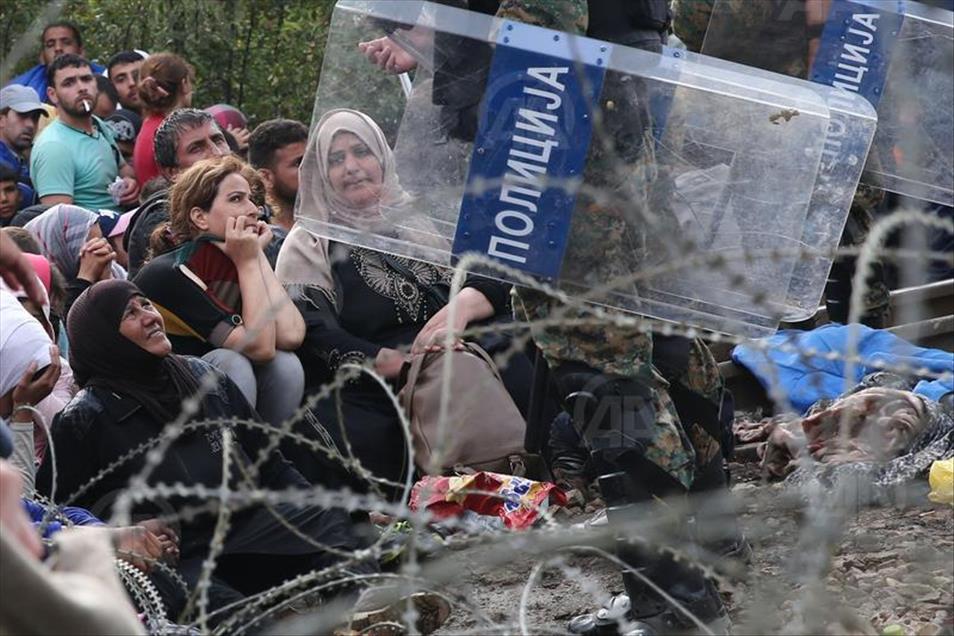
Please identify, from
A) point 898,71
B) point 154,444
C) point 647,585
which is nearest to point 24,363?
point 154,444

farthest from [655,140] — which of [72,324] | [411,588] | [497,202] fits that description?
[411,588]

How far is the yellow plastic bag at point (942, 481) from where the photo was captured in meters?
4.61

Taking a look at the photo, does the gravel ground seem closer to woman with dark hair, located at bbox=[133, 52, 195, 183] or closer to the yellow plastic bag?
the yellow plastic bag

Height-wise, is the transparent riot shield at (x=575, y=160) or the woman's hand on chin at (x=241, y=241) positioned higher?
the transparent riot shield at (x=575, y=160)

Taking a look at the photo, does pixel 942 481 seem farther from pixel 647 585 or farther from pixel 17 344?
pixel 17 344

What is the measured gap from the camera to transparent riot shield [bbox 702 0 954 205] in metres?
6.10

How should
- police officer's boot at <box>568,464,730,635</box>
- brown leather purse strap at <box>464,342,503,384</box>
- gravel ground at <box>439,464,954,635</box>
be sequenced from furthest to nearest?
brown leather purse strap at <box>464,342,503,384</box> → police officer's boot at <box>568,464,730,635</box> → gravel ground at <box>439,464,954,635</box>

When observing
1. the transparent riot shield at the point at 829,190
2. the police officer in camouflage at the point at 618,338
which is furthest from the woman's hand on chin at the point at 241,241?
the transparent riot shield at the point at 829,190

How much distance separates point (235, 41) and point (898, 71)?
5276mm

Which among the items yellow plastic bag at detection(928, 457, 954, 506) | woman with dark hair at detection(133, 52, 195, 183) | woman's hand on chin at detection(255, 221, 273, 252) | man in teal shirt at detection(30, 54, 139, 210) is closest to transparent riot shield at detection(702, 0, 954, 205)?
yellow plastic bag at detection(928, 457, 954, 506)

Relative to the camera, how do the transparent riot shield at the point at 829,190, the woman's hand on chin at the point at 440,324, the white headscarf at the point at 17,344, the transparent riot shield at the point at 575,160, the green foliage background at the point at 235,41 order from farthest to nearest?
the green foliage background at the point at 235,41 < the woman's hand on chin at the point at 440,324 < the white headscarf at the point at 17,344 < the transparent riot shield at the point at 829,190 < the transparent riot shield at the point at 575,160

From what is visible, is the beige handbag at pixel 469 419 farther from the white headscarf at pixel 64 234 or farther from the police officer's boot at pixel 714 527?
the white headscarf at pixel 64 234

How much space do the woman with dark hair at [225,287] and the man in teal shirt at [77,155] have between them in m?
1.92

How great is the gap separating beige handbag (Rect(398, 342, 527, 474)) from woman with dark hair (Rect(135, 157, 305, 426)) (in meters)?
0.37
